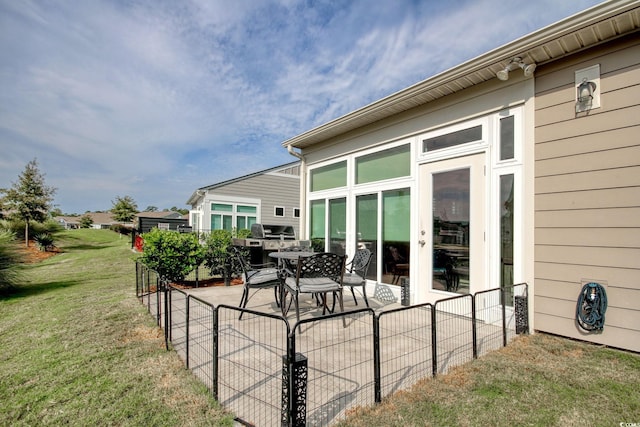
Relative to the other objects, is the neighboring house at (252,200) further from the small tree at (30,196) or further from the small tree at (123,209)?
the small tree at (123,209)

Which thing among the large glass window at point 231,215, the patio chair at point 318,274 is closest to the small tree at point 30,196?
the large glass window at point 231,215

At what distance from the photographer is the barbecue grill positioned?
6348 mm

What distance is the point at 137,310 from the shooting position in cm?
419

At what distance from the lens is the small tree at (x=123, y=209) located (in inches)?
1272

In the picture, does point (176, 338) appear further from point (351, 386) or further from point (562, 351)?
point (562, 351)

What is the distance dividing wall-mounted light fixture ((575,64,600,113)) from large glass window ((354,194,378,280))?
2.79 metres

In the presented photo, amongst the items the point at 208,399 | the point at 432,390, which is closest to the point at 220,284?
the point at 208,399

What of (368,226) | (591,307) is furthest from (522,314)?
(368,226)

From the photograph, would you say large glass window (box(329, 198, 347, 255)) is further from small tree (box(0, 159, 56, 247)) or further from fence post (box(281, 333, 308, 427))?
small tree (box(0, 159, 56, 247))

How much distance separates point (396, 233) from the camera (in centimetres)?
470

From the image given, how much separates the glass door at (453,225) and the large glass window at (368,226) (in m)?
0.91

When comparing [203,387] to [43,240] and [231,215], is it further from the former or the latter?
[43,240]

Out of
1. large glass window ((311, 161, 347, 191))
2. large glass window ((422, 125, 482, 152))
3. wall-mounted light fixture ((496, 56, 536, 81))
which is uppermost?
wall-mounted light fixture ((496, 56, 536, 81))

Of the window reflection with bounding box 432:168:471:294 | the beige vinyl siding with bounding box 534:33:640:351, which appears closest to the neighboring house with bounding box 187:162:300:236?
the window reflection with bounding box 432:168:471:294
